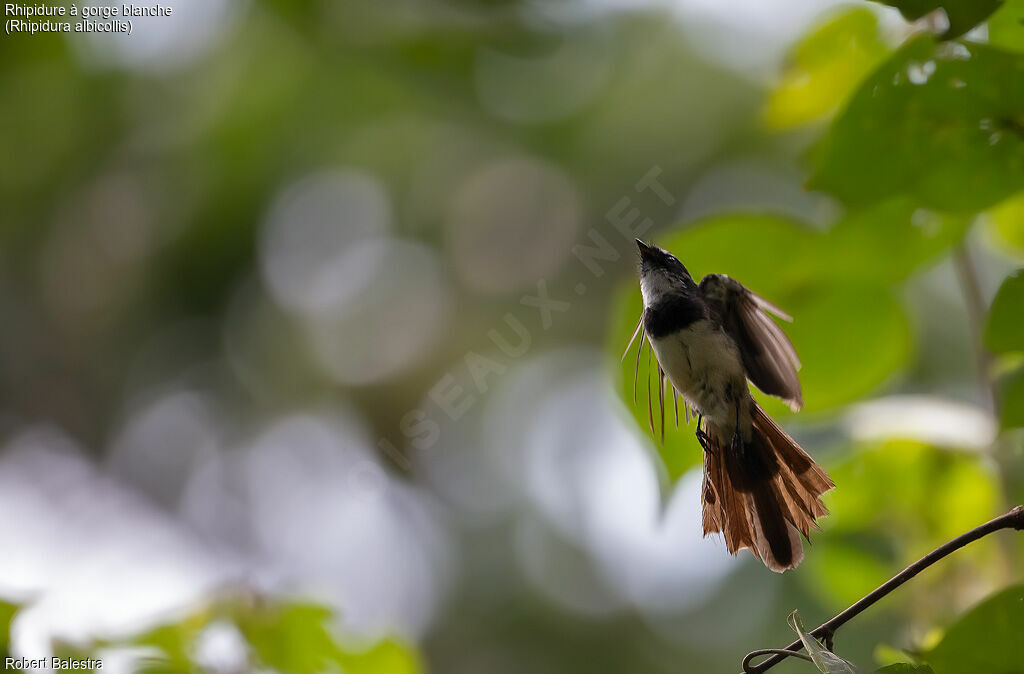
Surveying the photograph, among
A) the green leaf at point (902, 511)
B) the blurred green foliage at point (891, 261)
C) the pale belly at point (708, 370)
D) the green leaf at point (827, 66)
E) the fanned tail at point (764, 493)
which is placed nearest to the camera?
the blurred green foliage at point (891, 261)

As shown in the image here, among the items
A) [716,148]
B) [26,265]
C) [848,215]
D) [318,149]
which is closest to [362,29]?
[318,149]

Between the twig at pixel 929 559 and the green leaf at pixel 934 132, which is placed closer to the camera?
the twig at pixel 929 559

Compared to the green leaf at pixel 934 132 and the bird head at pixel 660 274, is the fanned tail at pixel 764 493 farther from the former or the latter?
the green leaf at pixel 934 132

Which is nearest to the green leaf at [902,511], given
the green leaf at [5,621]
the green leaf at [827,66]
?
the green leaf at [827,66]

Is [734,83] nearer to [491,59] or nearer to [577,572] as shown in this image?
[491,59]

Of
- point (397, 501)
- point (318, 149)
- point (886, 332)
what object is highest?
point (318, 149)

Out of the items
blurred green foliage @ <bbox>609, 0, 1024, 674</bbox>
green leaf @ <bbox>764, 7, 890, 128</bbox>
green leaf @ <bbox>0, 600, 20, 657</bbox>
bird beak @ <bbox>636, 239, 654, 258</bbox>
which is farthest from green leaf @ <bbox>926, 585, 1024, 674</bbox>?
green leaf @ <bbox>0, 600, 20, 657</bbox>

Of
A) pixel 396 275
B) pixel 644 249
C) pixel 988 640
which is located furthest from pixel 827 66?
pixel 396 275

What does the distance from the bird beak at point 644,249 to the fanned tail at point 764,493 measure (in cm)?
26

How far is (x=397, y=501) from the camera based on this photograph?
5.87m

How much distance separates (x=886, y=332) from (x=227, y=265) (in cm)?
591

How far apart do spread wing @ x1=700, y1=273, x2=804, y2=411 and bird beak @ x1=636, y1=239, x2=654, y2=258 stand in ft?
0.42

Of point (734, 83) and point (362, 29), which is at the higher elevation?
point (362, 29)

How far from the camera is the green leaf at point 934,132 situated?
0.94 metres
